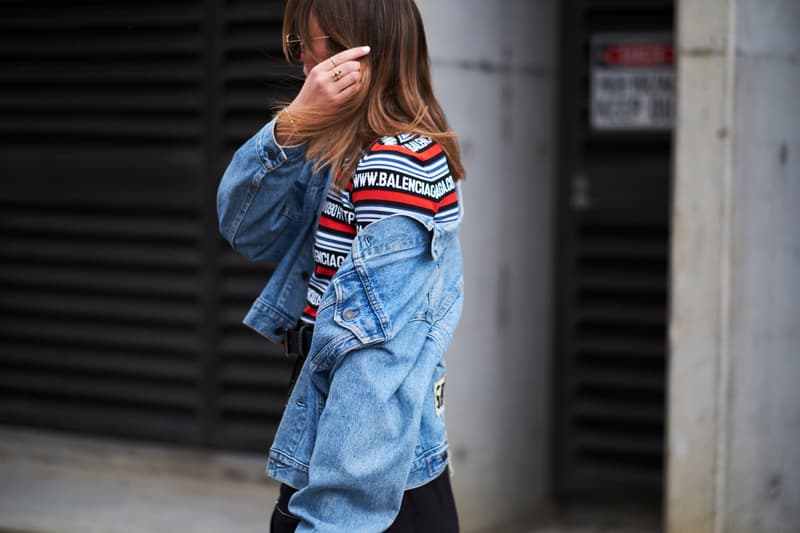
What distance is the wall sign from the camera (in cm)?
555

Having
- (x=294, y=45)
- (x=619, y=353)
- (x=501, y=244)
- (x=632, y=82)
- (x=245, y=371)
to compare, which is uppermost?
(x=632, y=82)

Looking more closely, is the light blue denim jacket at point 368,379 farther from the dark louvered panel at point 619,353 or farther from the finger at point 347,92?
the dark louvered panel at point 619,353

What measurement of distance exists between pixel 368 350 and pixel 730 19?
2.75 meters

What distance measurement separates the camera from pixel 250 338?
6211mm

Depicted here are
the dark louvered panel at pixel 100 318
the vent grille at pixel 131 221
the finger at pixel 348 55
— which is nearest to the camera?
the finger at pixel 348 55

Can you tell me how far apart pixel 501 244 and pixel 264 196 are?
9.08 feet

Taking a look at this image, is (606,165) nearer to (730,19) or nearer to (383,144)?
(730,19)

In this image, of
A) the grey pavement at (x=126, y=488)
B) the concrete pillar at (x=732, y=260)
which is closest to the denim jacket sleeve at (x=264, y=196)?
the concrete pillar at (x=732, y=260)

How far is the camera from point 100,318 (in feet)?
21.4

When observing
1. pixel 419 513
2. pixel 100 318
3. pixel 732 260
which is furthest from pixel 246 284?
pixel 419 513

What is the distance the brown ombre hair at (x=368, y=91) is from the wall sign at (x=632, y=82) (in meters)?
3.36

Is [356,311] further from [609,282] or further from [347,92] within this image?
[609,282]

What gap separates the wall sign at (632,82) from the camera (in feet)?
18.2

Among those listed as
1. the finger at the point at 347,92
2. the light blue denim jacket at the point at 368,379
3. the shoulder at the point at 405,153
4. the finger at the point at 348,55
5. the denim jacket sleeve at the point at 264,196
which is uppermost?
the finger at the point at 348,55
